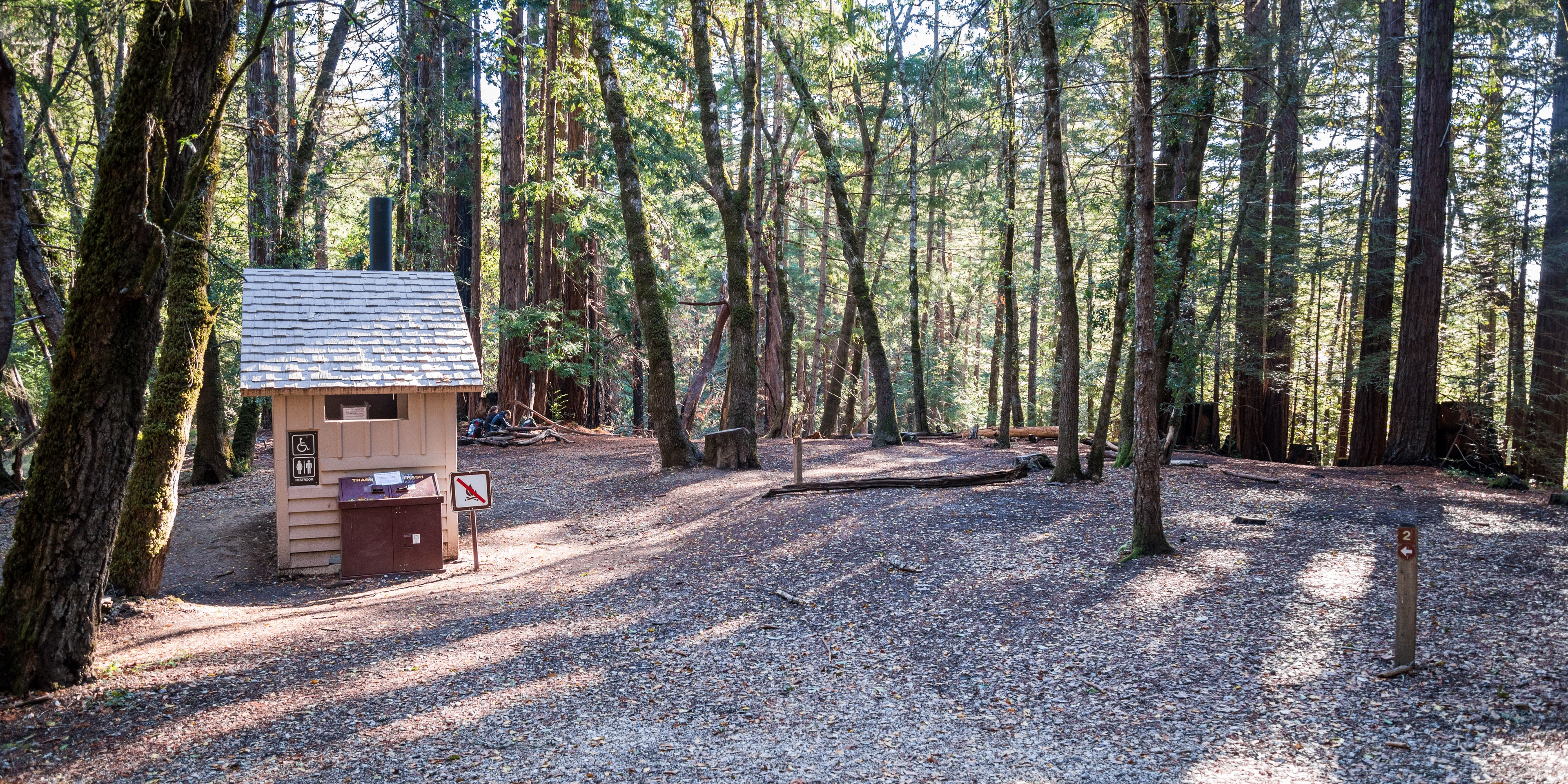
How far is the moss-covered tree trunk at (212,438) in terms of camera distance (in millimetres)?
14023

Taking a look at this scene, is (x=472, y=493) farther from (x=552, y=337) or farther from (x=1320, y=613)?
(x=552, y=337)

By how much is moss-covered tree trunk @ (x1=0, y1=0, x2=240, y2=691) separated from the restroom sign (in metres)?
3.69

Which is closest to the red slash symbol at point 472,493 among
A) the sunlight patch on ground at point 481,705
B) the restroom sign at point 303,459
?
the restroom sign at point 303,459

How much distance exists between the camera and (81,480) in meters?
5.44

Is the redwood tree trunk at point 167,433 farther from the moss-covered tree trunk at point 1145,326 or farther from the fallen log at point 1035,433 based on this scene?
the fallen log at point 1035,433

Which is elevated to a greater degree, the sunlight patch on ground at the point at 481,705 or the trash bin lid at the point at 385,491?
the trash bin lid at the point at 385,491

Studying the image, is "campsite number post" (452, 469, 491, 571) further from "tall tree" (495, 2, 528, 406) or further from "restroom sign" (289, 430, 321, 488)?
"tall tree" (495, 2, 528, 406)

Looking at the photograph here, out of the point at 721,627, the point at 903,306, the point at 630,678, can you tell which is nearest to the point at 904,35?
the point at 721,627

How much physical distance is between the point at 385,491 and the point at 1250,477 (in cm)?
1198

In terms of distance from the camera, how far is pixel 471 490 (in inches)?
370

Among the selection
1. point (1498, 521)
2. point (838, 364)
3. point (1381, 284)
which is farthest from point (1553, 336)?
point (838, 364)

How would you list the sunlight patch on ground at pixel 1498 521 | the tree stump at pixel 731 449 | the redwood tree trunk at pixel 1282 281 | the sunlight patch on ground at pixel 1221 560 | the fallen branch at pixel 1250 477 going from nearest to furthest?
1. the sunlight patch on ground at pixel 1221 560
2. the sunlight patch on ground at pixel 1498 521
3. the fallen branch at pixel 1250 477
4. the tree stump at pixel 731 449
5. the redwood tree trunk at pixel 1282 281

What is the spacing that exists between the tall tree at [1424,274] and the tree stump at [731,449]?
10970 mm

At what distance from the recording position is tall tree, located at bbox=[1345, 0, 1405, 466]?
14.7 metres
